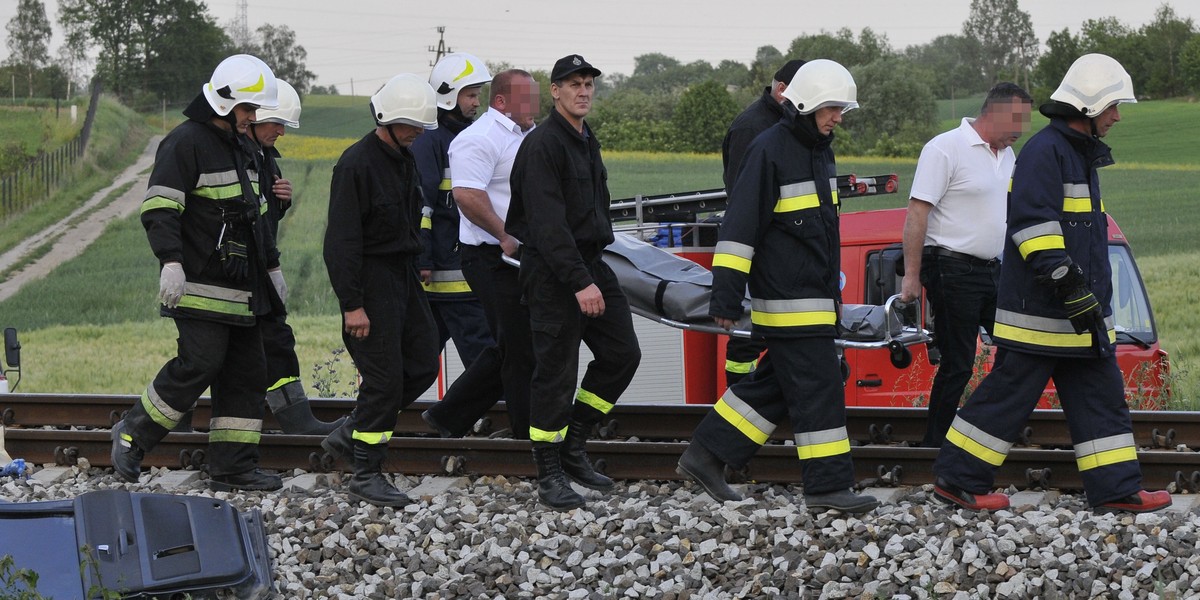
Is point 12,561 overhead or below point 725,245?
below

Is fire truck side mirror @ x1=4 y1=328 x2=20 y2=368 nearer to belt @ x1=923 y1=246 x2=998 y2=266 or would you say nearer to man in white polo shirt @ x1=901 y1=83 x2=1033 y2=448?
man in white polo shirt @ x1=901 y1=83 x2=1033 y2=448

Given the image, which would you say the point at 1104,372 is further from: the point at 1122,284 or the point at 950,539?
the point at 1122,284

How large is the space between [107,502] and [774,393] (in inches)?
114

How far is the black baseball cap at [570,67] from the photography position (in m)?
5.92

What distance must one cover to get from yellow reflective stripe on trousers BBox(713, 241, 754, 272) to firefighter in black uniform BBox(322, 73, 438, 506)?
1621 millimetres

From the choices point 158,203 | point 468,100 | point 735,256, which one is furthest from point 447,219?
point 735,256

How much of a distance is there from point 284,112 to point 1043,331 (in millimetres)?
4550

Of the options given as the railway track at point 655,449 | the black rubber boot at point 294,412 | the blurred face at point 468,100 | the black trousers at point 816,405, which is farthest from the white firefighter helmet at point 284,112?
the black trousers at point 816,405

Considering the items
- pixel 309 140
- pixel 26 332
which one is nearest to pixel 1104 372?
pixel 26 332

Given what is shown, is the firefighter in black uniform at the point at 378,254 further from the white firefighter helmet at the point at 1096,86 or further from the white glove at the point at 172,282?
the white firefighter helmet at the point at 1096,86

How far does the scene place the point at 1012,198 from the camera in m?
5.55

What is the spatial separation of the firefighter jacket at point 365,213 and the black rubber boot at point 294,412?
171cm

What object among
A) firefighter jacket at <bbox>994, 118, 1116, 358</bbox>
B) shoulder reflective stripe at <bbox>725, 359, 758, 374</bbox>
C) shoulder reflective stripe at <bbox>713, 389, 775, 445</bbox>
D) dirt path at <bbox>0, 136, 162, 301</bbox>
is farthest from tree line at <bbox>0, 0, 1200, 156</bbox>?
firefighter jacket at <bbox>994, 118, 1116, 358</bbox>

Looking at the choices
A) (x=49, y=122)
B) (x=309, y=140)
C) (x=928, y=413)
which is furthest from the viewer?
(x=309, y=140)
